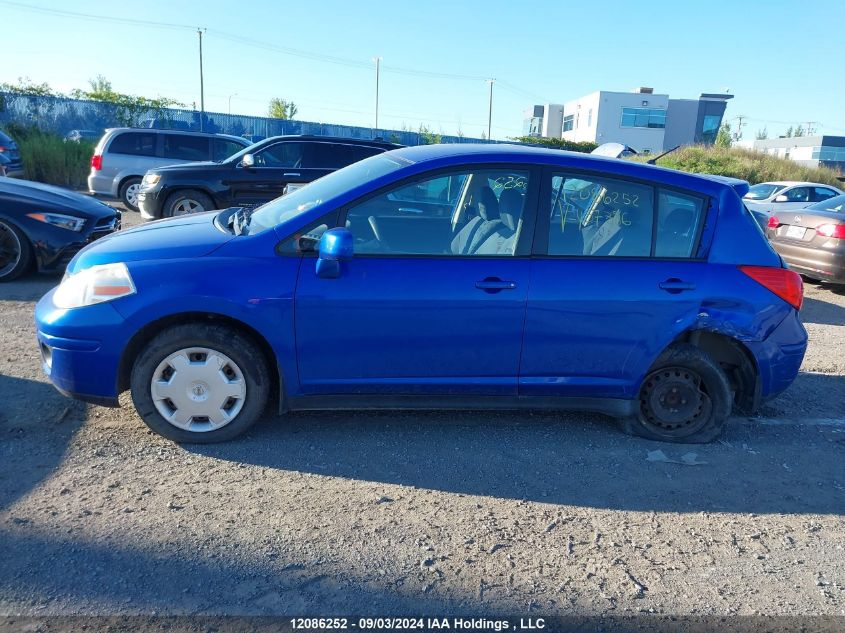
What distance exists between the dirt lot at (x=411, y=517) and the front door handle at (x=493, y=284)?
0.96m

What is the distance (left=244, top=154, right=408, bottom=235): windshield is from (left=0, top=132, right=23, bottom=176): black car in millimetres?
14159

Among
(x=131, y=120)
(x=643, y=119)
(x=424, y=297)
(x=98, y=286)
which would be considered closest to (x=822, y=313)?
(x=424, y=297)

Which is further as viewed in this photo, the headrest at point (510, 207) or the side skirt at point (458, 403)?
the headrest at point (510, 207)

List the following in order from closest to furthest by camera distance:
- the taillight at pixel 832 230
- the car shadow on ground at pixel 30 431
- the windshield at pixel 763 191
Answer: the car shadow on ground at pixel 30 431 < the taillight at pixel 832 230 < the windshield at pixel 763 191

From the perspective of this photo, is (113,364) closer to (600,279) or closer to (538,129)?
(600,279)

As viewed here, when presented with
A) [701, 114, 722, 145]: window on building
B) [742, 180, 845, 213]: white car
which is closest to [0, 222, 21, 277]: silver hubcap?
[742, 180, 845, 213]: white car

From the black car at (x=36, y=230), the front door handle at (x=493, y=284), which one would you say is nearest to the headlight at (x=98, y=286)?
the front door handle at (x=493, y=284)

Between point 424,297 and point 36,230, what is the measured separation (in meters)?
5.54

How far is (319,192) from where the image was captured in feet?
13.6

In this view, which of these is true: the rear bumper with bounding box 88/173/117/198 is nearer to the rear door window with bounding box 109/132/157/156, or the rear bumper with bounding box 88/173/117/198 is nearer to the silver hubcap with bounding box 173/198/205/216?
the rear door window with bounding box 109/132/157/156

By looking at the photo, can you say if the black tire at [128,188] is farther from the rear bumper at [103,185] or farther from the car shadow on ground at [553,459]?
the car shadow on ground at [553,459]

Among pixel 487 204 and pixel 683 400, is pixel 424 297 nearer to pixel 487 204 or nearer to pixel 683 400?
pixel 487 204

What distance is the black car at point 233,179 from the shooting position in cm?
1028

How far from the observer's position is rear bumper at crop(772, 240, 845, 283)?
859cm
